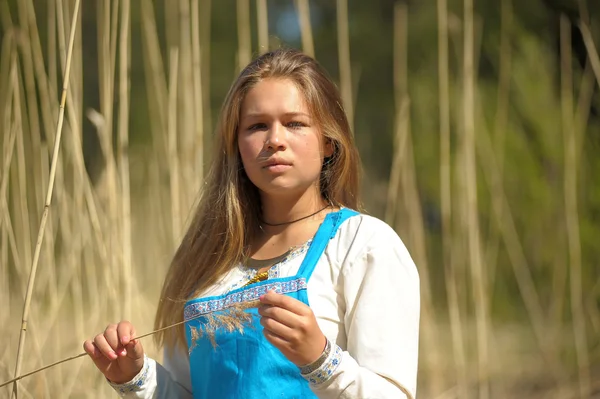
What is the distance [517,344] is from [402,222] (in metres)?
1.27

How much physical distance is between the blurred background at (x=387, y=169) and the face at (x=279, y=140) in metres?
0.23

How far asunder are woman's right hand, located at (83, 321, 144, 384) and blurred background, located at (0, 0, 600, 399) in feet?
0.38

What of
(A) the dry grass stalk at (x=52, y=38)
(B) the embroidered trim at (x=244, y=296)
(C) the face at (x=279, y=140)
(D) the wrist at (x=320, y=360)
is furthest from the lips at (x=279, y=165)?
(A) the dry grass stalk at (x=52, y=38)

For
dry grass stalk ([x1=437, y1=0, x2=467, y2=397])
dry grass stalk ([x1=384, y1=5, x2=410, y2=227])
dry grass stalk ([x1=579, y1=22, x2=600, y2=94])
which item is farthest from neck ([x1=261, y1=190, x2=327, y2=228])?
dry grass stalk ([x1=579, y1=22, x2=600, y2=94])

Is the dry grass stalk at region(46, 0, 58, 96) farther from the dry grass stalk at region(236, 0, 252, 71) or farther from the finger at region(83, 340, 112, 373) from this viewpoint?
the finger at region(83, 340, 112, 373)

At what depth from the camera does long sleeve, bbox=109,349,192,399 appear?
3.43 feet

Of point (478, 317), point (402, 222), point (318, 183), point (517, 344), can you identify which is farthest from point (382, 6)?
point (318, 183)

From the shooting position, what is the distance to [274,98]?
3.39ft

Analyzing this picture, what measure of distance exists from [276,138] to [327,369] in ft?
0.89

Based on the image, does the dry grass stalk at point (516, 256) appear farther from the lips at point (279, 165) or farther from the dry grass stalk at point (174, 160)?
the lips at point (279, 165)

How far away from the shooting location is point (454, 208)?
133 inches

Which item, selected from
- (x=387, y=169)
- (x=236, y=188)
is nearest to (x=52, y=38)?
(x=236, y=188)

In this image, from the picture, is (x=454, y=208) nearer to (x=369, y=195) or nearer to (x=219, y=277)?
(x=369, y=195)

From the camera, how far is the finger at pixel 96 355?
98 cm
